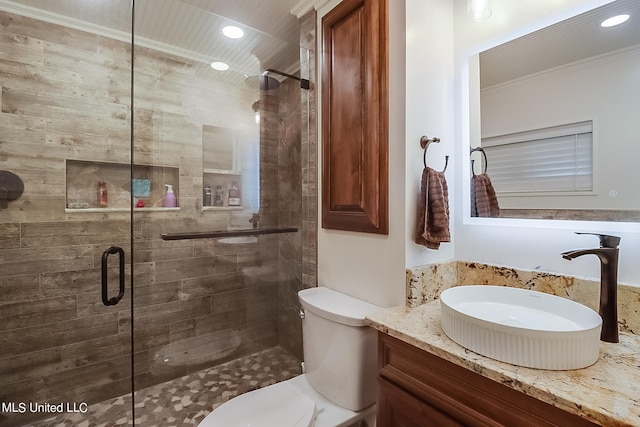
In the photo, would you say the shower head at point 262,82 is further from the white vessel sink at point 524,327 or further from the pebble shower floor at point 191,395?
the pebble shower floor at point 191,395

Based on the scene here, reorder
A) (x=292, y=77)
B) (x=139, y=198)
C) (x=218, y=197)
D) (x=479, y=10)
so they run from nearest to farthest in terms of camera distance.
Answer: (x=479, y=10), (x=139, y=198), (x=292, y=77), (x=218, y=197)

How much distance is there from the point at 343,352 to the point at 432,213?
26.9 inches

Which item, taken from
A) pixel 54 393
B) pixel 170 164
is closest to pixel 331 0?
pixel 170 164

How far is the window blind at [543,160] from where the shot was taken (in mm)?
1075

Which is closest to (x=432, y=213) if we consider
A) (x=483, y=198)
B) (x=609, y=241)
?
(x=483, y=198)

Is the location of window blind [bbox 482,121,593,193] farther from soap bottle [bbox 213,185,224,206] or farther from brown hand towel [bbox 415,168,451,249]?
soap bottle [bbox 213,185,224,206]

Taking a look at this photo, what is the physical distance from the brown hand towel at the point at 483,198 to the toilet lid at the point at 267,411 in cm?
111

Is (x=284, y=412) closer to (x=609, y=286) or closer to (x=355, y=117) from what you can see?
(x=609, y=286)

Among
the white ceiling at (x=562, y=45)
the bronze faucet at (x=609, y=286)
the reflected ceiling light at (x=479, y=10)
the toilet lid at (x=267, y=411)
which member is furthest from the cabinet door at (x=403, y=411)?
the reflected ceiling light at (x=479, y=10)

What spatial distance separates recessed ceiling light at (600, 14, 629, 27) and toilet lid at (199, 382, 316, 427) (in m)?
1.77

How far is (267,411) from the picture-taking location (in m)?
1.17

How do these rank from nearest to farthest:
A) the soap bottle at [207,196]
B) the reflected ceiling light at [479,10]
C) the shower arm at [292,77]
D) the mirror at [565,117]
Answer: the mirror at [565,117], the reflected ceiling light at [479,10], the shower arm at [292,77], the soap bottle at [207,196]

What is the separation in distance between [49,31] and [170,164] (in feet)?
3.12

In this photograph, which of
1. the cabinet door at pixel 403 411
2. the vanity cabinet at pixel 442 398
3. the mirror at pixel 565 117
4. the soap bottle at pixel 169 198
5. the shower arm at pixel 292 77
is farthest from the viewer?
the soap bottle at pixel 169 198
